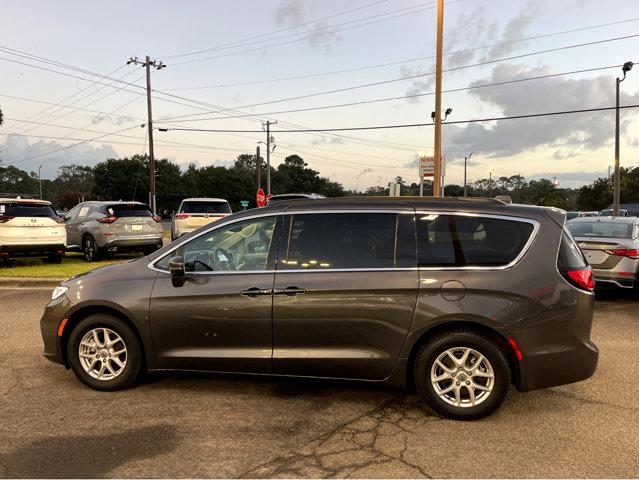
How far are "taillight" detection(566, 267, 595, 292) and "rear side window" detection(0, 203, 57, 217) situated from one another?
1198 centimetres

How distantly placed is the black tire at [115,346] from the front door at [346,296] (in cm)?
127

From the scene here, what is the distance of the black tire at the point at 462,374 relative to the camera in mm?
3689

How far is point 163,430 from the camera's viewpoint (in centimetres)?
358

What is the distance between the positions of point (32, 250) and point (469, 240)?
1130cm

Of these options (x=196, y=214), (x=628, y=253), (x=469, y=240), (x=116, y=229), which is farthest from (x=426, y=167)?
(x=469, y=240)

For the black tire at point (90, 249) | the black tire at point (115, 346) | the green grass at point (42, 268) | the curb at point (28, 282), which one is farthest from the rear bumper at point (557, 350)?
the black tire at point (90, 249)

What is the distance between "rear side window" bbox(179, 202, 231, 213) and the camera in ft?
50.3

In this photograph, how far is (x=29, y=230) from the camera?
1173 cm

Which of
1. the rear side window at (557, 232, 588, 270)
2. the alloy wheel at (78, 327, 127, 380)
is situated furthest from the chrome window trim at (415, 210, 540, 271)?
the alloy wheel at (78, 327, 127, 380)

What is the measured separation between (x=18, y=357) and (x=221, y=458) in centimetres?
345

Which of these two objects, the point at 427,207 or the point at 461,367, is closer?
the point at 461,367

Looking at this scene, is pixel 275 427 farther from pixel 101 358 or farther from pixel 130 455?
pixel 101 358

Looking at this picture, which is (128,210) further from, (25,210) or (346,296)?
(346,296)

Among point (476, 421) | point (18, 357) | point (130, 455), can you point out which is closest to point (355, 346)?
point (476, 421)
